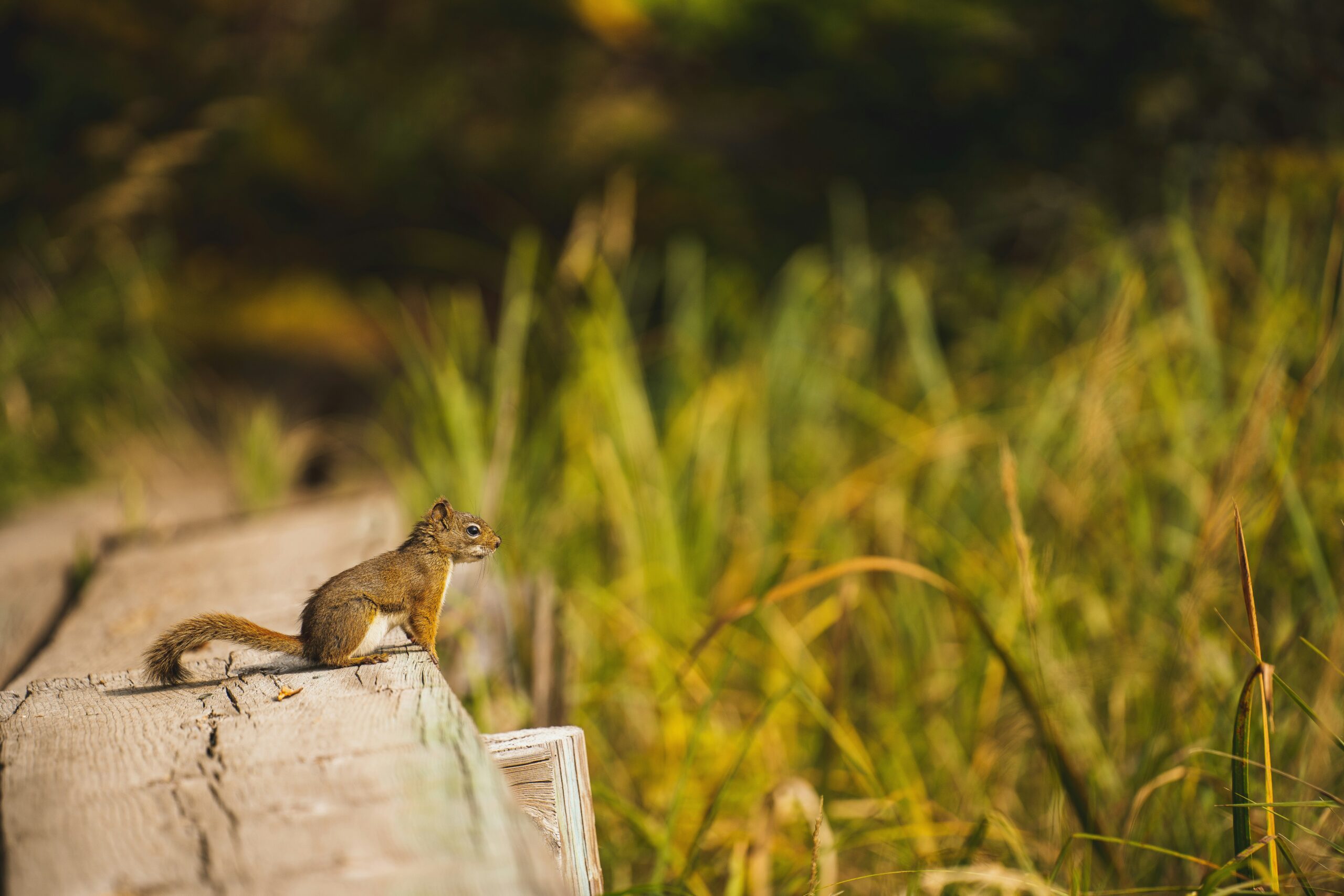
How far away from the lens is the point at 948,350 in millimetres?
3652

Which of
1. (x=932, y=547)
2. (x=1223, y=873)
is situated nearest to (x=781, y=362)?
(x=932, y=547)

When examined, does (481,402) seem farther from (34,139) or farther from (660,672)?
(34,139)

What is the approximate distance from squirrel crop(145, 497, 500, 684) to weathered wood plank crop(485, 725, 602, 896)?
0.18 metres

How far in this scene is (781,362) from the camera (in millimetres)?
2740

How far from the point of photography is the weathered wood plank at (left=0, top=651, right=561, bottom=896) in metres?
0.69

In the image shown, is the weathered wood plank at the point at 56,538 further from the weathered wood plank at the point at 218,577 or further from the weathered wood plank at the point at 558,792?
the weathered wood plank at the point at 558,792

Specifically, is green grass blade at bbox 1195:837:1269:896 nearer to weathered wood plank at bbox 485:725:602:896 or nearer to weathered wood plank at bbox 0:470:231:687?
weathered wood plank at bbox 485:725:602:896

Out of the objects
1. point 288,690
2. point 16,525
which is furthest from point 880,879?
point 16,525

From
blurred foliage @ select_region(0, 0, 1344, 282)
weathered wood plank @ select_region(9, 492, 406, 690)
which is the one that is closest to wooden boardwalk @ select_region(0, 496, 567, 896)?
weathered wood plank @ select_region(9, 492, 406, 690)

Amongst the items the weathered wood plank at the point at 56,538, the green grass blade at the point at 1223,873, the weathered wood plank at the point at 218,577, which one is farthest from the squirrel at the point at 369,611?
the green grass blade at the point at 1223,873

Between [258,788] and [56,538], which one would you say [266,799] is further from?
[56,538]

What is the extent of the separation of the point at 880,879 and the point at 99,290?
145 inches

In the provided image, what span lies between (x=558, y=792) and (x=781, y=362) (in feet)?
6.38

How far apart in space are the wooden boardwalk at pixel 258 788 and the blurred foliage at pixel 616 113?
2.89m
